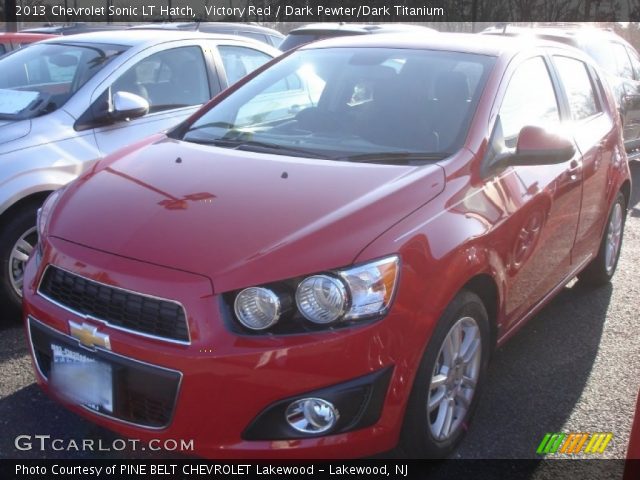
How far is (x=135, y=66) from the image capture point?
4738mm

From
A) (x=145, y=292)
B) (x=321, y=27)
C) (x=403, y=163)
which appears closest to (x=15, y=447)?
(x=145, y=292)

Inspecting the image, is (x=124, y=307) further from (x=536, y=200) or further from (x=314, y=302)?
(x=536, y=200)

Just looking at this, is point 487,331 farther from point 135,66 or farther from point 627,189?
point 135,66

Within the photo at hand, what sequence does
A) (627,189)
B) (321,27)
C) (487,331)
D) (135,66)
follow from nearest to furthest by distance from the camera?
(487,331) < (135,66) < (627,189) < (321,27)

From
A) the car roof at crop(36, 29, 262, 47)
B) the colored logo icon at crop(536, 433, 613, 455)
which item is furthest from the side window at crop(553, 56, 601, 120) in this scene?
the car roof at crop(36, 29, 262, 47)

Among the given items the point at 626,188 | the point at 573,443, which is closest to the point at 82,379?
the point at 573,443

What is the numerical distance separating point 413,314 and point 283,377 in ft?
1.65

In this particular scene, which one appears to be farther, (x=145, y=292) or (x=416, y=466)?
(x=416, y=466)

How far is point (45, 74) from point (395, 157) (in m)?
2.95

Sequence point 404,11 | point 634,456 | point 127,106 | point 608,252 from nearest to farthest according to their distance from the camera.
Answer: point 634,456 → point 127,106 → point 608,252 → point 404,11

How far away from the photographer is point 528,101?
144 inches

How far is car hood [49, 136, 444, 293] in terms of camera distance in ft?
8.01

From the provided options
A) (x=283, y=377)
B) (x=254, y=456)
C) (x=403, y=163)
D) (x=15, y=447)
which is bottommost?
(x=15, y=447)

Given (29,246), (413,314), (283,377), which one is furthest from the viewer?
(29,246)
